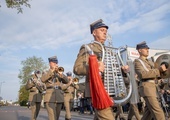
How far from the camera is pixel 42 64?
64938 mm

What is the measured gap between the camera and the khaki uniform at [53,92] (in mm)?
6865

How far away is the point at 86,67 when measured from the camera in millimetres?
3469

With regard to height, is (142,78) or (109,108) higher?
(142,78)

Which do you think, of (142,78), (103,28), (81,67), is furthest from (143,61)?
(81,67)

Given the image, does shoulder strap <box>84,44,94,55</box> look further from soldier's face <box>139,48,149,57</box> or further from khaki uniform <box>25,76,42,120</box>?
khaki uniform <box>25,76,42,120</box>

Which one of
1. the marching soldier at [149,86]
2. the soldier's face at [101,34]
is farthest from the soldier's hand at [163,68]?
the soldier's face at [101,34]

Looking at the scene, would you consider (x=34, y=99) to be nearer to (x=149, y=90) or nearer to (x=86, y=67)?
(x=149, y=90)

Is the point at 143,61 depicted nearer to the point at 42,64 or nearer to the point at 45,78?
the point at 45,78

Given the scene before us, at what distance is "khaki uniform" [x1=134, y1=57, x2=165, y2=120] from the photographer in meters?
5.29

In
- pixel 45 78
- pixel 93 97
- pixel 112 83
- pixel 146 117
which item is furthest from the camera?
pixel 45 78

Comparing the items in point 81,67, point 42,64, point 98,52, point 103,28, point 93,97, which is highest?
point 42,64

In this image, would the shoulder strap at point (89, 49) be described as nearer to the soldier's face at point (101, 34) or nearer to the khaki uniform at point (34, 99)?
the soldier's face at point (101, 34)

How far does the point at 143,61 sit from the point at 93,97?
3025mm

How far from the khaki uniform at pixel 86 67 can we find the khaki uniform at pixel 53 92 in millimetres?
3143
